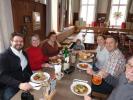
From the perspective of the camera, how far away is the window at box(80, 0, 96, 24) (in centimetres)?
874

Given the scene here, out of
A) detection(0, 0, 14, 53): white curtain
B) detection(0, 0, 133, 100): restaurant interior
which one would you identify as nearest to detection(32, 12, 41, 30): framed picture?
detection(0, 0, 133, 100): restaurant interior

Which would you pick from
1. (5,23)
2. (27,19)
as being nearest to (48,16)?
(27,19)

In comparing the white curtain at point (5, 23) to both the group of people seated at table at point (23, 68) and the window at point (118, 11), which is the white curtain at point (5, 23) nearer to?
the group of people seated at table at point (23, 68)

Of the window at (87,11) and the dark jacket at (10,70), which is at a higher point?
the window at (87,11)

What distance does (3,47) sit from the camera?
2.04 metres

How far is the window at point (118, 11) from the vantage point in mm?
8445

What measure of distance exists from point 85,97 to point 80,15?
26.8 feet

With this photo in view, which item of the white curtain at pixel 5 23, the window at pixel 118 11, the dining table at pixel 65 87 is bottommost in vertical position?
the dining table at pixel 65 87

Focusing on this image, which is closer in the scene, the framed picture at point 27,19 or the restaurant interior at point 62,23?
the restaurant interior at point 62,23

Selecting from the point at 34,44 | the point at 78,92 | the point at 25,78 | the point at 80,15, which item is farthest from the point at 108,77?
the point at 80,15

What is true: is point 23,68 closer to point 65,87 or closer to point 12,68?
point 12,68

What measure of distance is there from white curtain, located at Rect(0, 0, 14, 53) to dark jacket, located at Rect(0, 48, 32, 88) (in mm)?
518

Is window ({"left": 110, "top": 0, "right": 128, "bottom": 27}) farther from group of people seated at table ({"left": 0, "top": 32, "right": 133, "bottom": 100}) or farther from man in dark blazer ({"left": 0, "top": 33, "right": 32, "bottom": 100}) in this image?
man in dark blazer ({"left": 0, "top": 33, "right": 32, "bottom": 100})

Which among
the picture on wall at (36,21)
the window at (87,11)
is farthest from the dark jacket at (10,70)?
the window at (87,11)
